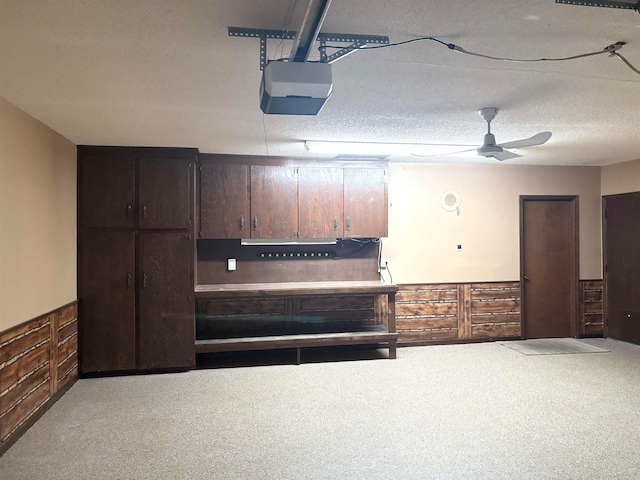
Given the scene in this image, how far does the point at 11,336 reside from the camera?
3164 millimetres

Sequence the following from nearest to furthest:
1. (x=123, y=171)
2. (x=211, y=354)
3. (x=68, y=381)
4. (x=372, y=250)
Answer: (x=68, y=381) → (x=123, y=171) → (x=211, y=354) → (x=372, y=250)

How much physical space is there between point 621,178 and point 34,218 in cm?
683

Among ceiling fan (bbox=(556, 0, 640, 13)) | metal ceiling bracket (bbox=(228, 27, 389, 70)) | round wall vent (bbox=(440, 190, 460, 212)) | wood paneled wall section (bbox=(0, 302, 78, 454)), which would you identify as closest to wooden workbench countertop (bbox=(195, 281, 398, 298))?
wood paneled wall section (bbox=(0, 302, 78, 454))

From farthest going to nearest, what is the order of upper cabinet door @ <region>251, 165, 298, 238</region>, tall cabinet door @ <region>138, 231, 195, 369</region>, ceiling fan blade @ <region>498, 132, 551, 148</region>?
upper cabinet door @ <region>251, 165, 298, 238</region>, tall cabinet door @ <region>138, 231, 195, 369</region>, ceiling fan blade @ <region>498, 132, 551, 148</region>

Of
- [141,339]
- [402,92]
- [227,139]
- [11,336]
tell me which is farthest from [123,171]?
[402,92]

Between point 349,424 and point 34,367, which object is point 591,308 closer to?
point 349,424

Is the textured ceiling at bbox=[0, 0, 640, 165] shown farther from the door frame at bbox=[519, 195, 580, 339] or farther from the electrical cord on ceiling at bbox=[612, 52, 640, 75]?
the door frame at bbox=[519, 195, 580, 339]

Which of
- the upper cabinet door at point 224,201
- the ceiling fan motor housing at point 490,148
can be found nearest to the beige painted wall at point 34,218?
the upper cabinet door at point 224,201

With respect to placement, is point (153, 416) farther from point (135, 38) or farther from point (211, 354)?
point (135, 38)

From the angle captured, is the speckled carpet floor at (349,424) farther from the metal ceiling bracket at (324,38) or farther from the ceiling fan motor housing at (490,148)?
the metal ceiling bracket at (324,38)

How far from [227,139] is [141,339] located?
2260 mm

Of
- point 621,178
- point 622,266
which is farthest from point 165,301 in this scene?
point 621,178

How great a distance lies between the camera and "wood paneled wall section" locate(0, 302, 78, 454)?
3121mm

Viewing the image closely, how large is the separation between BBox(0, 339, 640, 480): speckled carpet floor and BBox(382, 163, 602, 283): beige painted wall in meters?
1.45
